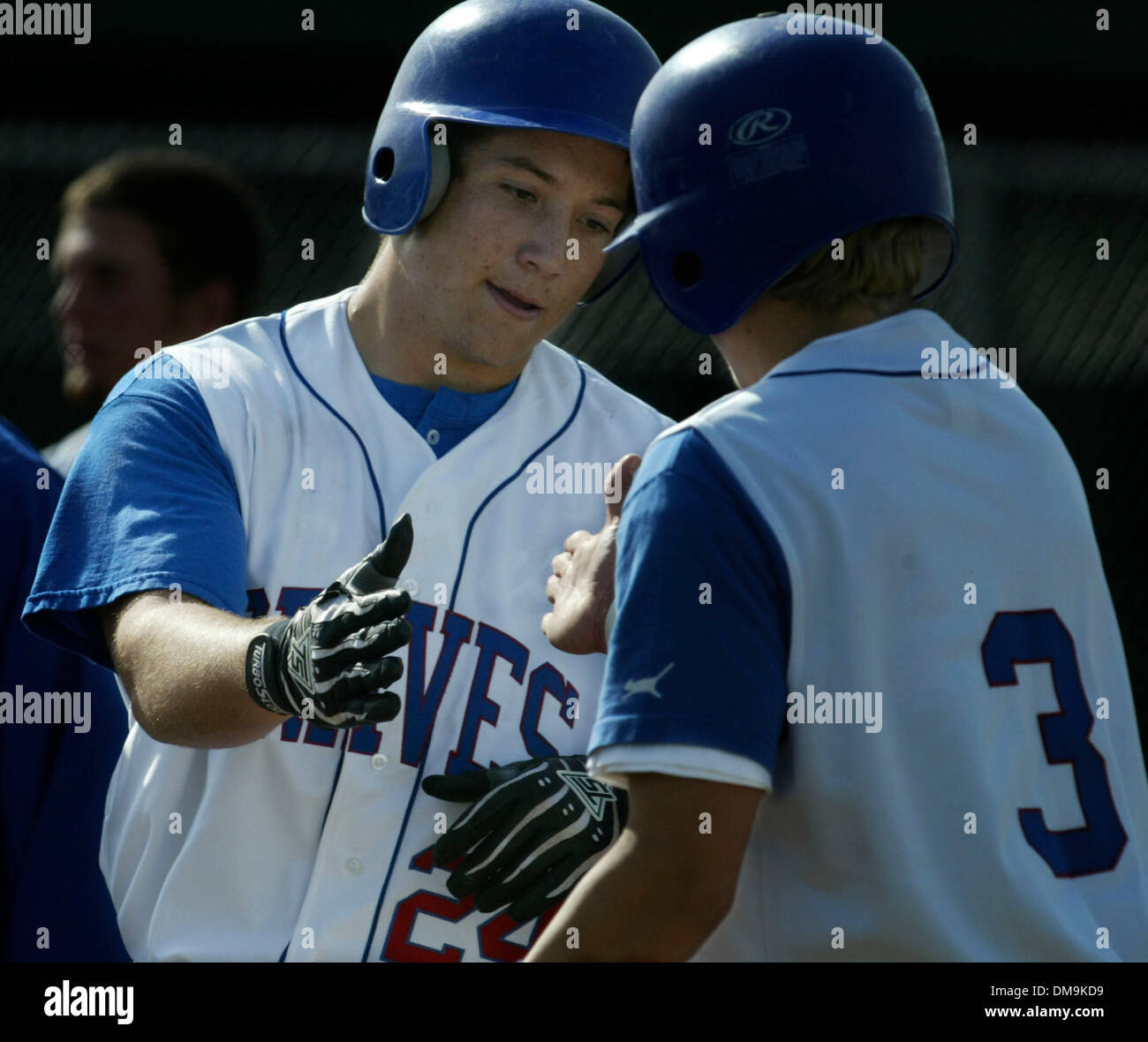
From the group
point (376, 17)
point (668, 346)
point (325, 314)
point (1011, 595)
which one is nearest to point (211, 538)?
point (325, 314)

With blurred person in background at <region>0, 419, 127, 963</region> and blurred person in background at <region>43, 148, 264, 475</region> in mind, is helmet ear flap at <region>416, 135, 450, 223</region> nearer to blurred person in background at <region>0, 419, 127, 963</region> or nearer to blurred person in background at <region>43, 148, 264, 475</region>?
blurred person in background at <region>0, 419, 127, 963</region>

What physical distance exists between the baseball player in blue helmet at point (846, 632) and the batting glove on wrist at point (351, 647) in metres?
0.30

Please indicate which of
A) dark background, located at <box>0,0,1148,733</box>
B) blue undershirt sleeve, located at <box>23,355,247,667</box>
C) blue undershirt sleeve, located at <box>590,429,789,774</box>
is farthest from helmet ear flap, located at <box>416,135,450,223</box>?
dark background, located at <box>0,0,1148,733</box>

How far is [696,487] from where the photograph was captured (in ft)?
4.61

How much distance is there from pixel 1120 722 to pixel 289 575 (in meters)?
1.07

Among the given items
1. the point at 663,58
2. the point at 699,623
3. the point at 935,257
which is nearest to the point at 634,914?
the point at 699,623

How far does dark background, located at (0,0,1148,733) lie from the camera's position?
209 inches

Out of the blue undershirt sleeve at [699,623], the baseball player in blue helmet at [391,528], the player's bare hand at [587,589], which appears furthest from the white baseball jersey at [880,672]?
the baseball player in blue helmet at [391,528]

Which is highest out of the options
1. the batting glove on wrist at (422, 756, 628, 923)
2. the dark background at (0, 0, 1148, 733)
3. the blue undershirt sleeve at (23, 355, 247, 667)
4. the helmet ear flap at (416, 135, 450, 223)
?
the dark background at (0, 0, 1148, 733)

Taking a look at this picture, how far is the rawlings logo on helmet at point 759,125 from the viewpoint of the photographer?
1597mm

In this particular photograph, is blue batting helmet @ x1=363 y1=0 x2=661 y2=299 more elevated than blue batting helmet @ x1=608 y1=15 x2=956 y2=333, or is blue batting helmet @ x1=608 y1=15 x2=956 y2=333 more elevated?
blue batting helmet @ x1=363 y1=0 x2=661 y2=299

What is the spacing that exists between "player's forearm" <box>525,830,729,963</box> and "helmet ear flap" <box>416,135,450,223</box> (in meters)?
1.20

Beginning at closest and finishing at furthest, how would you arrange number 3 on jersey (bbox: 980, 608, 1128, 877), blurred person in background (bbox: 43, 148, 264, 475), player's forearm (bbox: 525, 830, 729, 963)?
player's forearm (bbox: 525, 830, 729, 963) < number 3 on jersey (bbox: 980, 608, 1128, 877) < blurred person in background (bbox: 43, 148, 264, 475)
